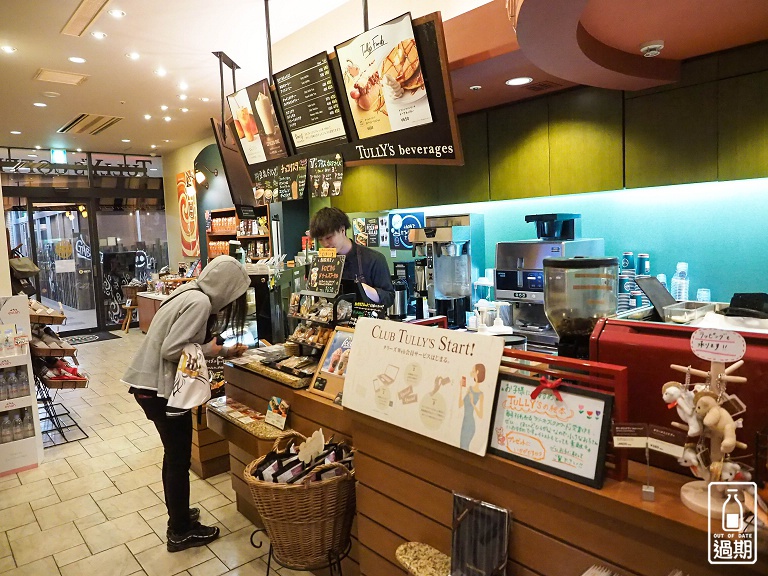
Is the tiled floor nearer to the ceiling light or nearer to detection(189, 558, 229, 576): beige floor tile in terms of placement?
detection(189, 558, 229, 576): beige floor tile

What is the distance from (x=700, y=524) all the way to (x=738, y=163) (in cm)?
277

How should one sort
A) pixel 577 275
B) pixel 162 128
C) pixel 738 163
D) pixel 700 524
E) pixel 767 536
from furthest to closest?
pixel 162 128
pixel 738 163
pixel 577 275
pixel 700 524
pixel 767 536

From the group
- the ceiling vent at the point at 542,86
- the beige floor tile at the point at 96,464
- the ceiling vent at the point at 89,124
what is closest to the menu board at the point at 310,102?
the ceiling vent at the point at 542,86

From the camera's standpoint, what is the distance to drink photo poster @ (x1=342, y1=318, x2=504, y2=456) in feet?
5.20

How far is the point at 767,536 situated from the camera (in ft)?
3.41

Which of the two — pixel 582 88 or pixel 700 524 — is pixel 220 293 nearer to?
pixel 700 524

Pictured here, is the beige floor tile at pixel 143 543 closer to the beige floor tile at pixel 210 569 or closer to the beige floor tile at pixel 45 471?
the beige floor tile at pixel 210 569

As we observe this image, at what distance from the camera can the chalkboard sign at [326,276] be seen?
2643mm

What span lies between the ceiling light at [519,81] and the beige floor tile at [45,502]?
4146 mm

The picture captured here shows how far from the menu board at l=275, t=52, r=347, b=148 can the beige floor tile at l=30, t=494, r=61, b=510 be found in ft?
9.45

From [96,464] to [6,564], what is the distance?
1291mm

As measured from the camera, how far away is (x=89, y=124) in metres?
7.75

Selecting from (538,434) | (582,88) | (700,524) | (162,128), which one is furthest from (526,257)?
(162,128)

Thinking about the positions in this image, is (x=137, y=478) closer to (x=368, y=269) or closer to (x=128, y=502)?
(x=128, y=502)
